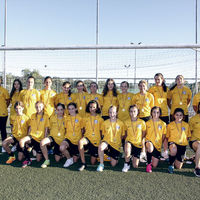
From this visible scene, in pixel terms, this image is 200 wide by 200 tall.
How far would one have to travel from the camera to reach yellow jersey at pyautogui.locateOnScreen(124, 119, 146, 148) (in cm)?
375

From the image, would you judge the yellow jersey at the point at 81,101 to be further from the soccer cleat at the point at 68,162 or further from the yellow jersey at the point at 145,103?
the yellow jersey at the point at 145,103

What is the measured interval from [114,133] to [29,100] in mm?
2001

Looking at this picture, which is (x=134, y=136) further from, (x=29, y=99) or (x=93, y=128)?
(x=29, y=99)

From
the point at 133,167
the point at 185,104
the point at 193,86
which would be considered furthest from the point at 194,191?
the point at 193,86

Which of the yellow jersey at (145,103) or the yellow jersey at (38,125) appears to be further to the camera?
the yellow jersey at (145,103)

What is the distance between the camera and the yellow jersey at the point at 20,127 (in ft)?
13.5

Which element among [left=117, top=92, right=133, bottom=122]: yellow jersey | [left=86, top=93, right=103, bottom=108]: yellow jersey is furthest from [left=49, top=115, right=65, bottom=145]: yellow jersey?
[left=117, top=92, right=133, bottom=122]: yellow jersey

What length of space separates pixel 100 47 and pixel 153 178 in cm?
245

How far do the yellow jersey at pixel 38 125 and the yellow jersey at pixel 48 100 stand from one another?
1.22 ft

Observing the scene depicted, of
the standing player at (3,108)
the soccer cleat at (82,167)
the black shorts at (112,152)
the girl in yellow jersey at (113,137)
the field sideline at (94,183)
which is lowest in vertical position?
the field sideline at (94,183)

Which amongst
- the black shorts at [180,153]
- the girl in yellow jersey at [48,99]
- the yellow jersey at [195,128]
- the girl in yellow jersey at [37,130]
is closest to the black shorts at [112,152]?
the black shorts at [180,153]

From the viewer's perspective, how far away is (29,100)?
449cm

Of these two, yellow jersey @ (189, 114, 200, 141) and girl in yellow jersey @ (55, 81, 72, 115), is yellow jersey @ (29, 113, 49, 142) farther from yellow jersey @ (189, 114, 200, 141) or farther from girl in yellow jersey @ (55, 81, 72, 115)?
yellow jersey @ (189, 114, 200, 141)

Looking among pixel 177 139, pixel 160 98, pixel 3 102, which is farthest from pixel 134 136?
pixel 3 102
